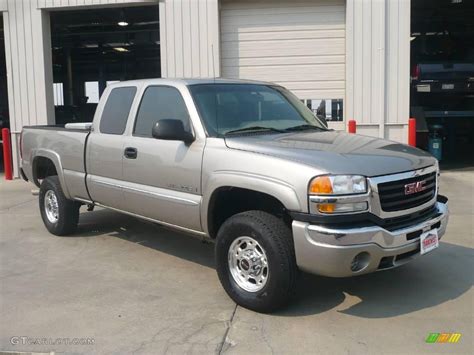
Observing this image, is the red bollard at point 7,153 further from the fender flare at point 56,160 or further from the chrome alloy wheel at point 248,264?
the chrome alloy wheel at point 248,264

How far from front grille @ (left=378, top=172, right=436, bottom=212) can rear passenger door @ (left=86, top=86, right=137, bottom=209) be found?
2.84 meters

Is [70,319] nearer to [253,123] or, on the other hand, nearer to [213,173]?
[213,173]

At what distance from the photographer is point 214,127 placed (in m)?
4.85

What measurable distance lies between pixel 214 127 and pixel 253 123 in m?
0.43

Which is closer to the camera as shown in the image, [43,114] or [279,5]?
[279,5]

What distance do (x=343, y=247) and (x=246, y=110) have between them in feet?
6.23

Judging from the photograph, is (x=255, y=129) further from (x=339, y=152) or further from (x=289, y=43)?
(x=289, y=43)

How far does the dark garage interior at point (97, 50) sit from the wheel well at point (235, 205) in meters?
10.5

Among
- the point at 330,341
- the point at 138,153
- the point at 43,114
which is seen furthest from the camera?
the point at 43,114

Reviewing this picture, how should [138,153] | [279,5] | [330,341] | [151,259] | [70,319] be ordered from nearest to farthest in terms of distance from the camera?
[330,341] → [70,319] → [138,153] → [151,259] → [279,5]

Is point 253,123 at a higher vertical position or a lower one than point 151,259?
higher

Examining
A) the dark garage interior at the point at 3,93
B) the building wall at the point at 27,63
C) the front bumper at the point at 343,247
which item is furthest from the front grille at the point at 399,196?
the dark garage interior at the point at 3,93

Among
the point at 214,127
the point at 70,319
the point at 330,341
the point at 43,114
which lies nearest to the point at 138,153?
the point at 214,127

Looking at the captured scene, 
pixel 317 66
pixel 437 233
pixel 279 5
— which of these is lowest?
pixel 437 233
